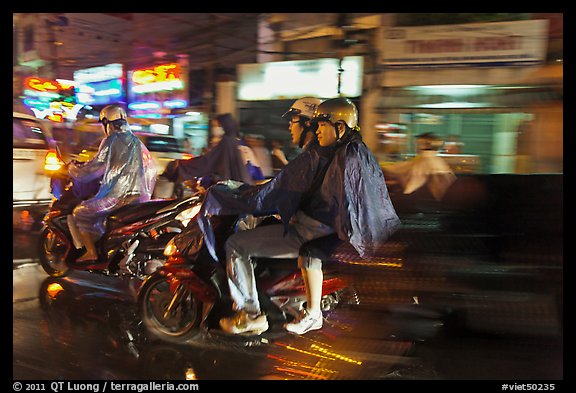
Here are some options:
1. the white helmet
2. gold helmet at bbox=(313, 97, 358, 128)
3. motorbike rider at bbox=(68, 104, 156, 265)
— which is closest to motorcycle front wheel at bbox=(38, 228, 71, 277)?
motorbike rider at bbox=(68, 104, 156, 265)

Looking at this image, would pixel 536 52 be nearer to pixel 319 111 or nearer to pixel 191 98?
pixel 319 111

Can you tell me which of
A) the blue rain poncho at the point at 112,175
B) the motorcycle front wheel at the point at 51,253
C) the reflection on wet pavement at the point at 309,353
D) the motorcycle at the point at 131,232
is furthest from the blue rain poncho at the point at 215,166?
the motorcycle front wheel at the point at 51,253

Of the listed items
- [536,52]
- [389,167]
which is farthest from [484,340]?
[536,52]

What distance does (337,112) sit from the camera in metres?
3.13

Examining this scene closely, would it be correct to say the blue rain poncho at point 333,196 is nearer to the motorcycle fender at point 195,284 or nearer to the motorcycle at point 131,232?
the motorcycle fender at point 195,284

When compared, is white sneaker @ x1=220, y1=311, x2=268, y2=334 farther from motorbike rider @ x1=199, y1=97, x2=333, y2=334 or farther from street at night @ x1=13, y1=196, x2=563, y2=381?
street at night @ x1=13, y1=196, x2=563, y2=381

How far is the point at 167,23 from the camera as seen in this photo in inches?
177

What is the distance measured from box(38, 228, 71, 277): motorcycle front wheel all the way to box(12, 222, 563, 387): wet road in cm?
143

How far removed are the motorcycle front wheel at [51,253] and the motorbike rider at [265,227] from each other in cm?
262

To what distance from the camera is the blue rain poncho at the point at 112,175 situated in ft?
14.8

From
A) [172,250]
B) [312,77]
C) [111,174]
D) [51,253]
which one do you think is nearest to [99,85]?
[111,174]

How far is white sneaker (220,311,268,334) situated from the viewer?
3.29 meters
